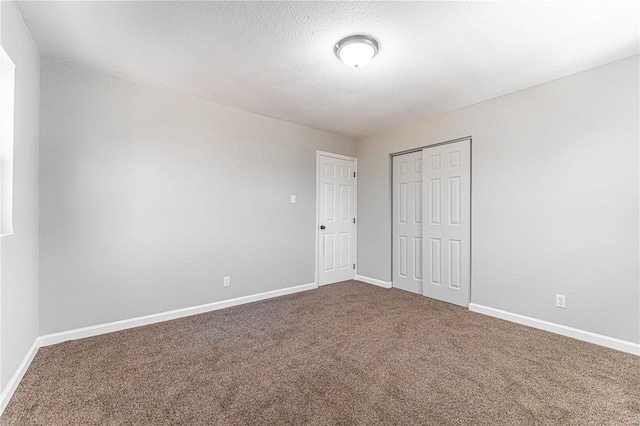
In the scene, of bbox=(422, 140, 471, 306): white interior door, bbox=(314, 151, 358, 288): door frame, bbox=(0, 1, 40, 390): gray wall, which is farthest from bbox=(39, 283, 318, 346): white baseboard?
bbox=(422, 140, 471, 306): white interior door

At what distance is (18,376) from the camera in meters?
1.84

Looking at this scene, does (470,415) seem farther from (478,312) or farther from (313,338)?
(478,312)

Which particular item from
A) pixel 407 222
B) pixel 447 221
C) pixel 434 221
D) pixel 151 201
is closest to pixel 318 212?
pixel 407 222

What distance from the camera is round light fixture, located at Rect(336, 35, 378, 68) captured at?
2.07m

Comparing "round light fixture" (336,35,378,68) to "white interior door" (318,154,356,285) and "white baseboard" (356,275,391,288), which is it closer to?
"white interior door" (318,154,356,285)

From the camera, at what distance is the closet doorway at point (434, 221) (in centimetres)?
347

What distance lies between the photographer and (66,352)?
2256 millimetres

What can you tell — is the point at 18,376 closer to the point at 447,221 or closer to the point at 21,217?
the point at 21,217

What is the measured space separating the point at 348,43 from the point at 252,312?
281cm

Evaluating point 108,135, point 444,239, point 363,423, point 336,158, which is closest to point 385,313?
point 444,239

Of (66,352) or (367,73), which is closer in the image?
(66,352)

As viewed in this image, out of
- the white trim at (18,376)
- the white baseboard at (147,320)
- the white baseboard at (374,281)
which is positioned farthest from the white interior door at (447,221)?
the white trim at (18,376)

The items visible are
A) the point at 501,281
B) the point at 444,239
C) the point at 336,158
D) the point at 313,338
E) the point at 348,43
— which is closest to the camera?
the point at 348,43

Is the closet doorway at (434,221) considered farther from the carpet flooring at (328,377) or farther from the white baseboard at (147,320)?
the white baseboard at (147,320)
